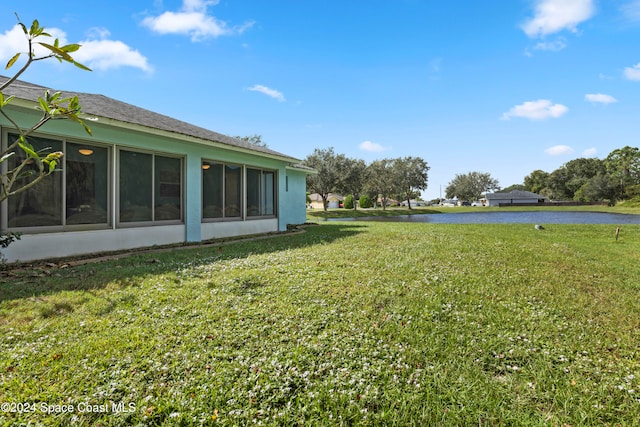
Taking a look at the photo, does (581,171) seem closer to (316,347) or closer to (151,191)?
(151,191)

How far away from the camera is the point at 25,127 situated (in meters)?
6.15

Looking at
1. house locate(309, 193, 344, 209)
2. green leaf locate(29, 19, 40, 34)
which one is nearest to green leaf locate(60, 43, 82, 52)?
green leaf locate(29, 19, 40, 34)

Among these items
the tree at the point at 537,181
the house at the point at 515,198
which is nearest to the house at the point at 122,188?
the house at the point at 515,198

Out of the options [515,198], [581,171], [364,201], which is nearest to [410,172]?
[364,201]

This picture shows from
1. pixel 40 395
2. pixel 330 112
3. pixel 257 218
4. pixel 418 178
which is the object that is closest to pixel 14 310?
pixel 40 395

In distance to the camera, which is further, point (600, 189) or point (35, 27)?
point (600, 189)

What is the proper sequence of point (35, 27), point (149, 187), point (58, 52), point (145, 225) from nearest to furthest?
point (35, 27), point (58, 52), point (145, 225), point (149, 187)

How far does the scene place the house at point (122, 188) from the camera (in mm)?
6332

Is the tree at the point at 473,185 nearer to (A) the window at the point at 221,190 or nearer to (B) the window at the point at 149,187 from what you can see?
(A) the window at the point at 221,190

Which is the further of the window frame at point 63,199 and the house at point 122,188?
the house at point 122,188

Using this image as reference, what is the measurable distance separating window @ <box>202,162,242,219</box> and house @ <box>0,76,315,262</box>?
0.03 m

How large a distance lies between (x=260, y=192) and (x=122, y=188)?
17.1ft

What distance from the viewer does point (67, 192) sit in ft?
22.4

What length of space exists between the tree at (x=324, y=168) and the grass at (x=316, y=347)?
106ft
